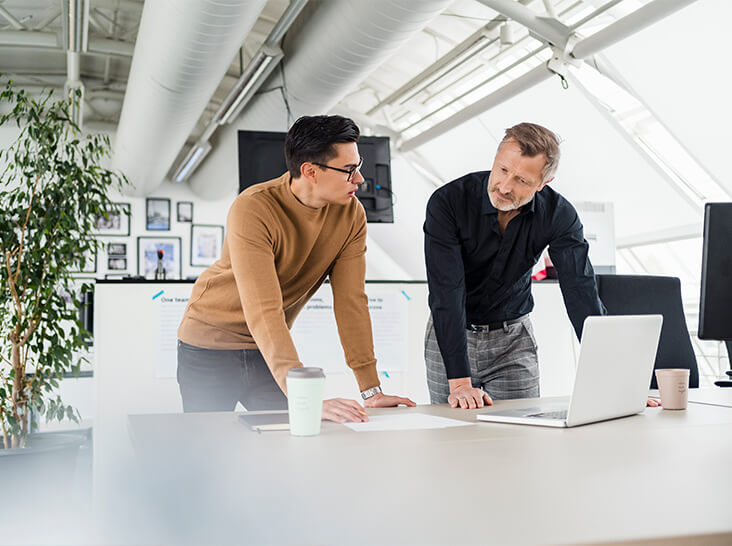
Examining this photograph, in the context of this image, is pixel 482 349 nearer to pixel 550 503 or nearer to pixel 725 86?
pixel 550 503

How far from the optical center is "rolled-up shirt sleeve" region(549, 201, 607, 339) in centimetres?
198

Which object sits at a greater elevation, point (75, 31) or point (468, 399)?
point (75, 31)

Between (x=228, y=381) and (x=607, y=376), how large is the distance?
39.9 inches

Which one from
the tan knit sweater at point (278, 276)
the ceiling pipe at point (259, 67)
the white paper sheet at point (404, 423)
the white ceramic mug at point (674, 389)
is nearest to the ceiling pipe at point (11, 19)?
the ceiling pipe at point (259, 67)

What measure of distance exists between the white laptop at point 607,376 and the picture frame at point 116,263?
840cm

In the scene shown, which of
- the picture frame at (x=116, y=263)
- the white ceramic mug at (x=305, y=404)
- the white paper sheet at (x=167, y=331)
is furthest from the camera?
the picture frame at (x=116, y=263)

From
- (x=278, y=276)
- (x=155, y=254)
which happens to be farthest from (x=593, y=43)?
(x=155, y=254)

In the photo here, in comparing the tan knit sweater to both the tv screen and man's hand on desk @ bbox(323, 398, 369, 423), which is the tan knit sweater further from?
the tv screen

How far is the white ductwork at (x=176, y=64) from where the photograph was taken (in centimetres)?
354

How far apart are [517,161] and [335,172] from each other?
1.65 feet

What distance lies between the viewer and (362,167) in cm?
439

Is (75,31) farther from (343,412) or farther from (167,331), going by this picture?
(343,412)

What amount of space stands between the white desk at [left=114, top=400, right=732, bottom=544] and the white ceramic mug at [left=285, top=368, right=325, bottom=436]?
0.10 ft

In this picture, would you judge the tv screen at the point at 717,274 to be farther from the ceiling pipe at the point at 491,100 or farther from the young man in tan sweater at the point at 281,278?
the ceiling pipe at the point at 491,100
